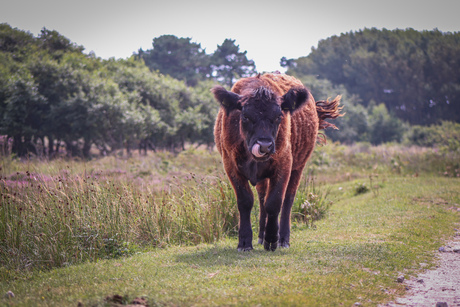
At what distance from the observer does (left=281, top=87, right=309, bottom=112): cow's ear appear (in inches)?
290

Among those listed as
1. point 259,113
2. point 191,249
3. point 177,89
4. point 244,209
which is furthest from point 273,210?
point 177,89

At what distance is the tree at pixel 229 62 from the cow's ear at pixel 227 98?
186ft

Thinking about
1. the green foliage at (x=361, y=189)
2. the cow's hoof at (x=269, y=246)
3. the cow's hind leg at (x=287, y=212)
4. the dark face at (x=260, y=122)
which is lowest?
the green foliage at (x=361, y=189)

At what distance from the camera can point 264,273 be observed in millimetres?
5742

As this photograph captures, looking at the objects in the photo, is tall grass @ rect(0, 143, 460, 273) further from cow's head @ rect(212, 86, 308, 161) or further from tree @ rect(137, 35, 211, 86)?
tree @ rect(137, 35, 211, 86)

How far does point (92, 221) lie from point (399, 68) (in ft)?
209

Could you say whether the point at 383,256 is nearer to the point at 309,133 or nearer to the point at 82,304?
the point at 309,133

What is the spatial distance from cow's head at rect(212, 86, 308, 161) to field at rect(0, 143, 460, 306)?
5.72 feet

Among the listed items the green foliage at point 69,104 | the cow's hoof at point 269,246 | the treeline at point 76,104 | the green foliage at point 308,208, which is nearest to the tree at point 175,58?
the treeline at point 76,104

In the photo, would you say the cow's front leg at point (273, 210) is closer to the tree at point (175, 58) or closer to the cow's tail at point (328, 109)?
the cow's tail at point (328, 109)

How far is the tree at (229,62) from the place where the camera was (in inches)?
2518

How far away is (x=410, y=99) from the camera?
6400 cm

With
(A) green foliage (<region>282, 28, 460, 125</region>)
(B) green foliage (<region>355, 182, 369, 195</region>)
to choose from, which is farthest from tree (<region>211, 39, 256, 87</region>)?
(B) green foliage (<region>355, 182, 369, 195</region>)

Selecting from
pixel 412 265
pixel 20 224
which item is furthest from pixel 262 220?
pixel 20 224
